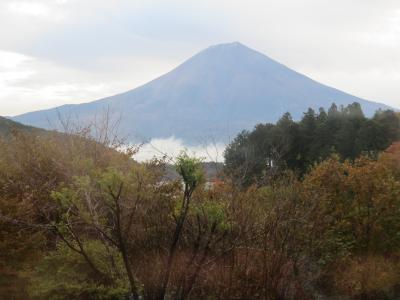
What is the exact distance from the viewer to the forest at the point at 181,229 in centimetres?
742

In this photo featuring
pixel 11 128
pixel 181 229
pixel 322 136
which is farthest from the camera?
pixel 322 136

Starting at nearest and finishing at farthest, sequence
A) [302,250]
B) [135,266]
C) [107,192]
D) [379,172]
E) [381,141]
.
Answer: [107,192] < [135,266] < [302,250] < [379,172] < [381,141]

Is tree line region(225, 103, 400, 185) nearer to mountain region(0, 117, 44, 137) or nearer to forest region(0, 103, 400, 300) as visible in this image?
mountain region(0, 117, 44, 137)

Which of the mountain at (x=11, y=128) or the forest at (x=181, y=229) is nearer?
the forest at (x=181, y=229)

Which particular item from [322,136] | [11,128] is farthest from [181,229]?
[322,136]

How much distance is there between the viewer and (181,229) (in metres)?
9.11

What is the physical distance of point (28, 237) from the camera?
959 centimetres

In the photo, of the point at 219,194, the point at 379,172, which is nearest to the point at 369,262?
the point at 379,172

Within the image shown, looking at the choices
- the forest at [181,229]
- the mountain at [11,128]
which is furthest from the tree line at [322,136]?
the forest at [181,229]

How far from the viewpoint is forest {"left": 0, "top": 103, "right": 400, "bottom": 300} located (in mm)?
7418

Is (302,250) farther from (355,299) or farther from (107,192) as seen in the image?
(107,192)

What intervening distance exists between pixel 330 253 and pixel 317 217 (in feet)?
3.42

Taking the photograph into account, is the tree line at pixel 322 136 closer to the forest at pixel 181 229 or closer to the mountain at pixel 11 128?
the mountain at pixel 11 128

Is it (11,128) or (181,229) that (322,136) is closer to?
(11,128)
